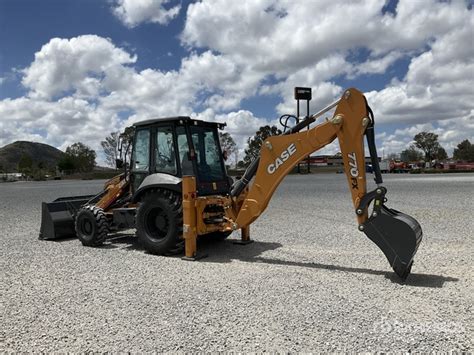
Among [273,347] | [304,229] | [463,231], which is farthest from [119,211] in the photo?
[463,231]

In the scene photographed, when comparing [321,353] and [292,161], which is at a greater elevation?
[292,161]

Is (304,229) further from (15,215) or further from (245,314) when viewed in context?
(15,215)

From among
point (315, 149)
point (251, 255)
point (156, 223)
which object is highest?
point (315, 149)

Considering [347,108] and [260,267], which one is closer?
[347,108]

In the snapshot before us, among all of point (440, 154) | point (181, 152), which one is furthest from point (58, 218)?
point (440, 154)

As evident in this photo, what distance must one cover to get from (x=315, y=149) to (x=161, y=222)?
3482 mm

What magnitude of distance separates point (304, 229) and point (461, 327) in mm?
6883

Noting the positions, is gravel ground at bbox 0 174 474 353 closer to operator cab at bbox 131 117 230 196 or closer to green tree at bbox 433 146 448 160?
operator cab at bbox 131 117 230 196

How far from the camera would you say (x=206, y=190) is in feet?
28.8

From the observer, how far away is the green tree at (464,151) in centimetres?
9900

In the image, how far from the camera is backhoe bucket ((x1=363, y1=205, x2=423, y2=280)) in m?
6.18

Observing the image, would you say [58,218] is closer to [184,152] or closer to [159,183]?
[159,183]

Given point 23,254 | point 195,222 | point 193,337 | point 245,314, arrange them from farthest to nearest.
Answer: point 23,254 < point 195,222 < point 245,314 < point 193,337

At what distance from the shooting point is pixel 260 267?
7418 mm
